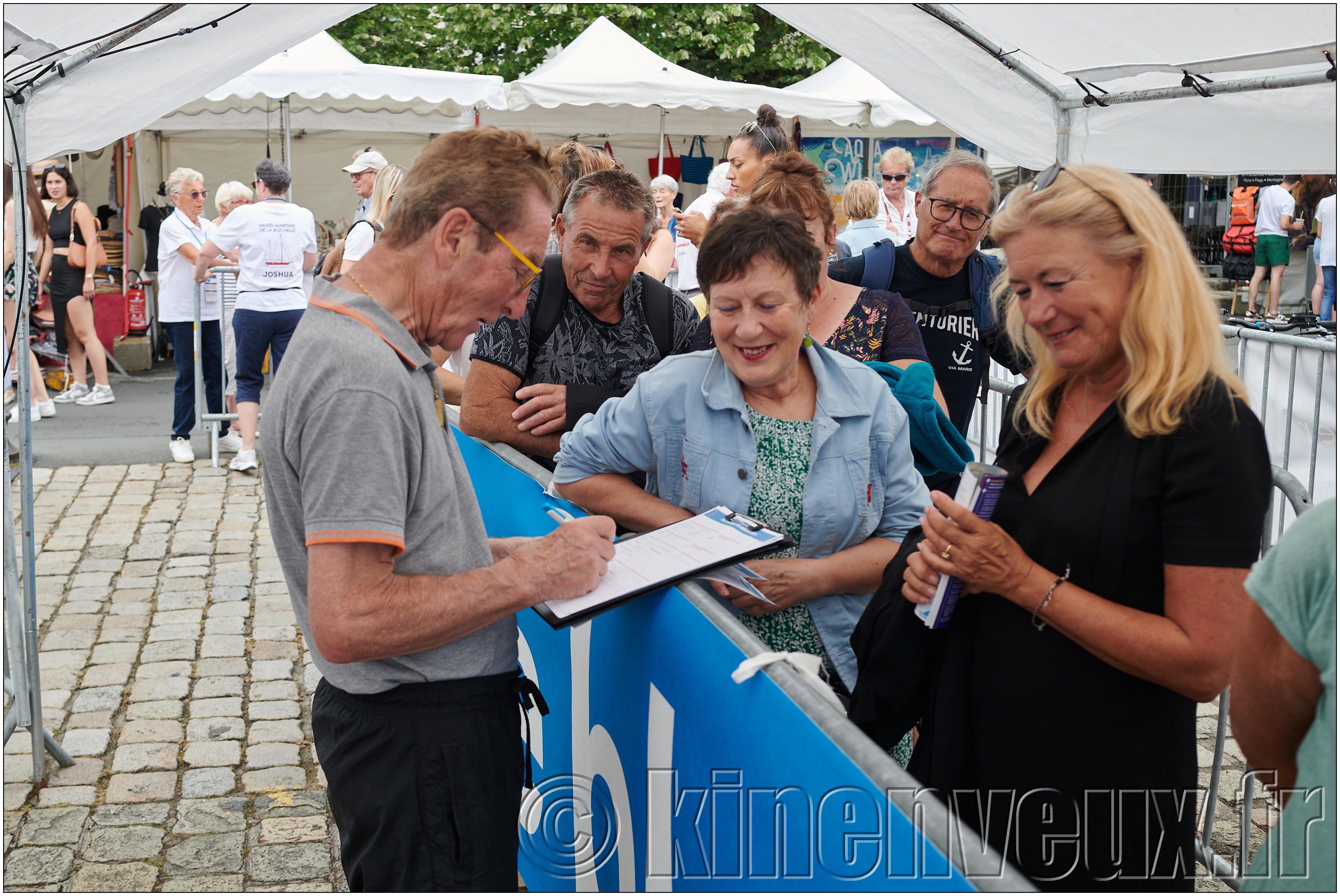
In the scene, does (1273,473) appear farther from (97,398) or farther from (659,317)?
(97,398)

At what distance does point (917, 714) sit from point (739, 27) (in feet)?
73.1

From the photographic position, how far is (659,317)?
3.62 metres

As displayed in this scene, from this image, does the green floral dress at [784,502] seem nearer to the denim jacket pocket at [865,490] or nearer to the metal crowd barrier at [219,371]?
the denim jacket pocket at [865,490]

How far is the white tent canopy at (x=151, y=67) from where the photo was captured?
3.72 metres

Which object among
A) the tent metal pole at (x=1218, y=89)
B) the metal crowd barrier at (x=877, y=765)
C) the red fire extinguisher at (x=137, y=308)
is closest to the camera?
the metal crowd barrier at (x=877, y=765)

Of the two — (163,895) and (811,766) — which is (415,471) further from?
(163,895)

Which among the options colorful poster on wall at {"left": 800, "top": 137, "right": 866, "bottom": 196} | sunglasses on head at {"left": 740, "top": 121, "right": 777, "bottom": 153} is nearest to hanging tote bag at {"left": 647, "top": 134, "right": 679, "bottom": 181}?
colorful poster on wall at {"left": 800, "top": 137, "right": 866, "bottom": 196}

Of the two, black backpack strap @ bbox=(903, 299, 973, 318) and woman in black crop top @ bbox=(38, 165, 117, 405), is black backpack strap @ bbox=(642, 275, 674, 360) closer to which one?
black backpack strap @ bbox=(903, 299, 973, 318)

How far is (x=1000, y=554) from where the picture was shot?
1.90 meters

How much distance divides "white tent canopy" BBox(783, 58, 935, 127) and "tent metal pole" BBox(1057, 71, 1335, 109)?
888cm

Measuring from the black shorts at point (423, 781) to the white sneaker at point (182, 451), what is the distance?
776 centimetres

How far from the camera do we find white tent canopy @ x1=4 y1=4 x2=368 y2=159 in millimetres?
3723

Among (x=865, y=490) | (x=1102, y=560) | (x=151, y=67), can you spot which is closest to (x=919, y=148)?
(x=151, y=67)

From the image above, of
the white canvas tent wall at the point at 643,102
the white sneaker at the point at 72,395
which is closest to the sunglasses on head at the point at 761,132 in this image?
the white canvas tent wall at the point at 643,102
